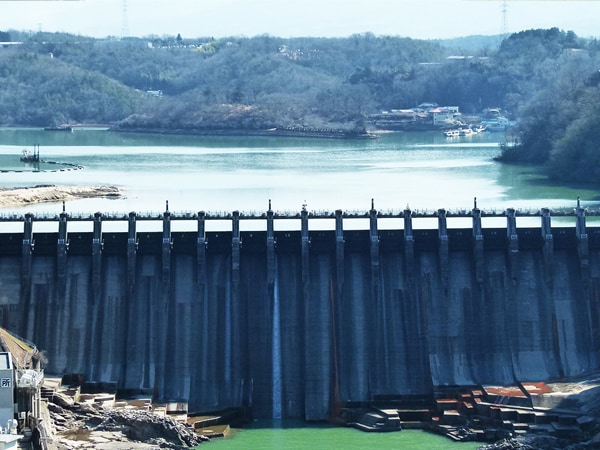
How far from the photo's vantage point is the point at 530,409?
51.7 meters

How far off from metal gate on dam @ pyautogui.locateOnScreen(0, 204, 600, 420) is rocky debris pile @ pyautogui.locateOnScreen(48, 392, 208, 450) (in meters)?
3.86

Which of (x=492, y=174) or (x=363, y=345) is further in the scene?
(x=492, y=174)

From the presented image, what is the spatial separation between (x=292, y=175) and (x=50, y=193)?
67.2 feet

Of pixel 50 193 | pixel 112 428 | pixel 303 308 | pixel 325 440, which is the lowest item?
pixel 325 440

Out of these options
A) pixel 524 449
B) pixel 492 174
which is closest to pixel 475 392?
pixel 524 449

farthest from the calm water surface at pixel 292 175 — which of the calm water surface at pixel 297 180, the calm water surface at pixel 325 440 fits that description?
the calm water surface at pixel 325 440

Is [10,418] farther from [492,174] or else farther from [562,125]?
[562,125]

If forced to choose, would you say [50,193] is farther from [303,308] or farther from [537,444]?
[537,444]

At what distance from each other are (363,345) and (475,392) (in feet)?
14.7

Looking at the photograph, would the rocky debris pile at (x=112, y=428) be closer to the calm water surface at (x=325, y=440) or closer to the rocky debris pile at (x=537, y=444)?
the calm water surface at (x=325, y=440)

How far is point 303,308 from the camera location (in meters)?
57.5

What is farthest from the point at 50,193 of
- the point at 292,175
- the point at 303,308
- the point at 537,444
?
the point at 537,444

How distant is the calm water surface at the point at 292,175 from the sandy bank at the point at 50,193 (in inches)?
64.2

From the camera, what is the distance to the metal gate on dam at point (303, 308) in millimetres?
55531
